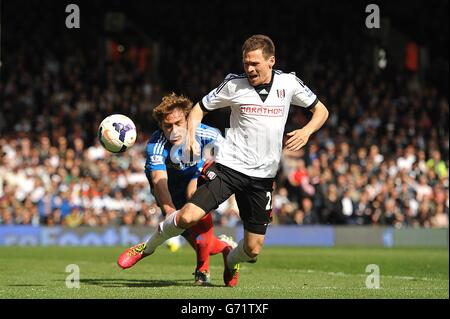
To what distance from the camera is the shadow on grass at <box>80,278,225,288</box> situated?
1087 cm

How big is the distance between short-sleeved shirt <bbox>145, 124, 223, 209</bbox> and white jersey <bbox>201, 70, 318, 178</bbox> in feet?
3.05

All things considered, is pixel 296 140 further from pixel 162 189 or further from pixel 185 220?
pixel 162 189

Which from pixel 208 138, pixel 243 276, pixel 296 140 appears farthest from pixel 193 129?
pixel 243 276

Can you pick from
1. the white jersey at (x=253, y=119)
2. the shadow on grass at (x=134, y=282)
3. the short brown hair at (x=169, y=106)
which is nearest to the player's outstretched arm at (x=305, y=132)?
the white jersey at (x=253, y=119)

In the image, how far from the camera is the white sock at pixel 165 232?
33.3 ft

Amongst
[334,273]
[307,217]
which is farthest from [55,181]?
[334,273]

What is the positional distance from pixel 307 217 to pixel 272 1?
11608 millimetres

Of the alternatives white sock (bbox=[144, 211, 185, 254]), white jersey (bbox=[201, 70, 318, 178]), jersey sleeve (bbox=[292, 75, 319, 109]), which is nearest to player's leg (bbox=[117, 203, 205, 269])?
white sock (bbox=[144, 211, 185, 254])

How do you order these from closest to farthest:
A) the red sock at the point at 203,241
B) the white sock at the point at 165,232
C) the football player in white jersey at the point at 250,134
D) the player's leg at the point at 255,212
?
the football player in white jersey at the point at 250,134 < the player's leg at the point at 255,212 < the white sock at the point at 165,232 < the red sock at the point at 203,241

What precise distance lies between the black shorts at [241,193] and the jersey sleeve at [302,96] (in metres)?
0.87

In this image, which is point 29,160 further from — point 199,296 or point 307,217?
point 199,296

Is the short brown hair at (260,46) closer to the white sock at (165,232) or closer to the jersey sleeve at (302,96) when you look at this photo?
the jersey sleeve at (302,96)

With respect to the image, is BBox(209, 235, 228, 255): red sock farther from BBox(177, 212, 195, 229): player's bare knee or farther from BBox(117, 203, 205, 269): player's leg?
BBox(177, 212, 195, 229): player's bare knee

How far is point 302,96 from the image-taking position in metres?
10.1
